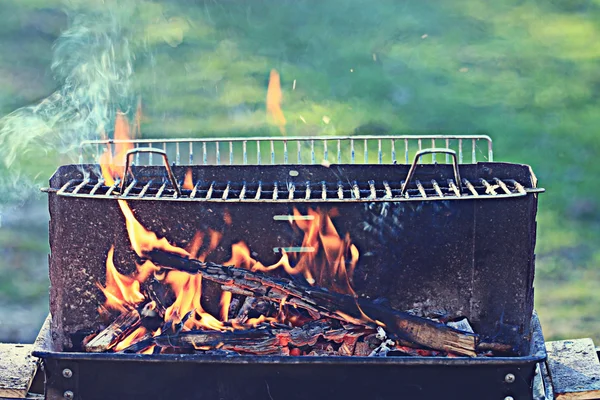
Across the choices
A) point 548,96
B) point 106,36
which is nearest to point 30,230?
point 106,36

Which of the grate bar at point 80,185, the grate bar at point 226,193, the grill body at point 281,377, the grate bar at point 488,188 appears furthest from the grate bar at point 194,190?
the grate bar at point 488,188

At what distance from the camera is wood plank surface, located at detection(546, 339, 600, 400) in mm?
4035

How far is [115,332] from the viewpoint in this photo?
Answer: 3709mm

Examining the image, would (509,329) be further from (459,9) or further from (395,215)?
(459,9)

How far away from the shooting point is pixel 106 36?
6188mm

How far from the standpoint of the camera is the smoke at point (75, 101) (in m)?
5.11

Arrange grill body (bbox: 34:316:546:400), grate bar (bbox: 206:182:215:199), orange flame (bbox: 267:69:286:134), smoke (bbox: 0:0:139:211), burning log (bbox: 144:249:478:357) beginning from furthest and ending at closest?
orange flame (bbox: 267:69:286:134)
smoke (bbox: 0:0:139:211)
grate bar (bbox: 206:182:215:199)
burning log (bbox: 144:249:478:357)
grill body (bbox: 34:316:546:400)

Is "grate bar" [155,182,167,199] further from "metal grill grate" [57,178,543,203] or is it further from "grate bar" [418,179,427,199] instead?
"grate bar" [418,179,427,199]

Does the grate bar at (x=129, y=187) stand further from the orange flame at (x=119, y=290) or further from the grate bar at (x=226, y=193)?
the grate bar at (x=226, y=193)

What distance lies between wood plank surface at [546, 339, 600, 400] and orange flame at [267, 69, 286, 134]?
9.10 ft

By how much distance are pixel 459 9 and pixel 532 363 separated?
4.41 meters

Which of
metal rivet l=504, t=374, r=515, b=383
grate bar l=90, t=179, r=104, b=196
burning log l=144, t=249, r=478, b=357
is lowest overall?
metal rivet l=504, t=374, r=515, b=383

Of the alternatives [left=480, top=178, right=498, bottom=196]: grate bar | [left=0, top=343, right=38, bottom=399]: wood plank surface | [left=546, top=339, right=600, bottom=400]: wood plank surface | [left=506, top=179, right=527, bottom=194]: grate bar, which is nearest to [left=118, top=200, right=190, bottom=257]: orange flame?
[left=0, top=343, right=38, bottom=399]: wood plank surface

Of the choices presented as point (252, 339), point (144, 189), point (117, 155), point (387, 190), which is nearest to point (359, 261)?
point (387, 190)
